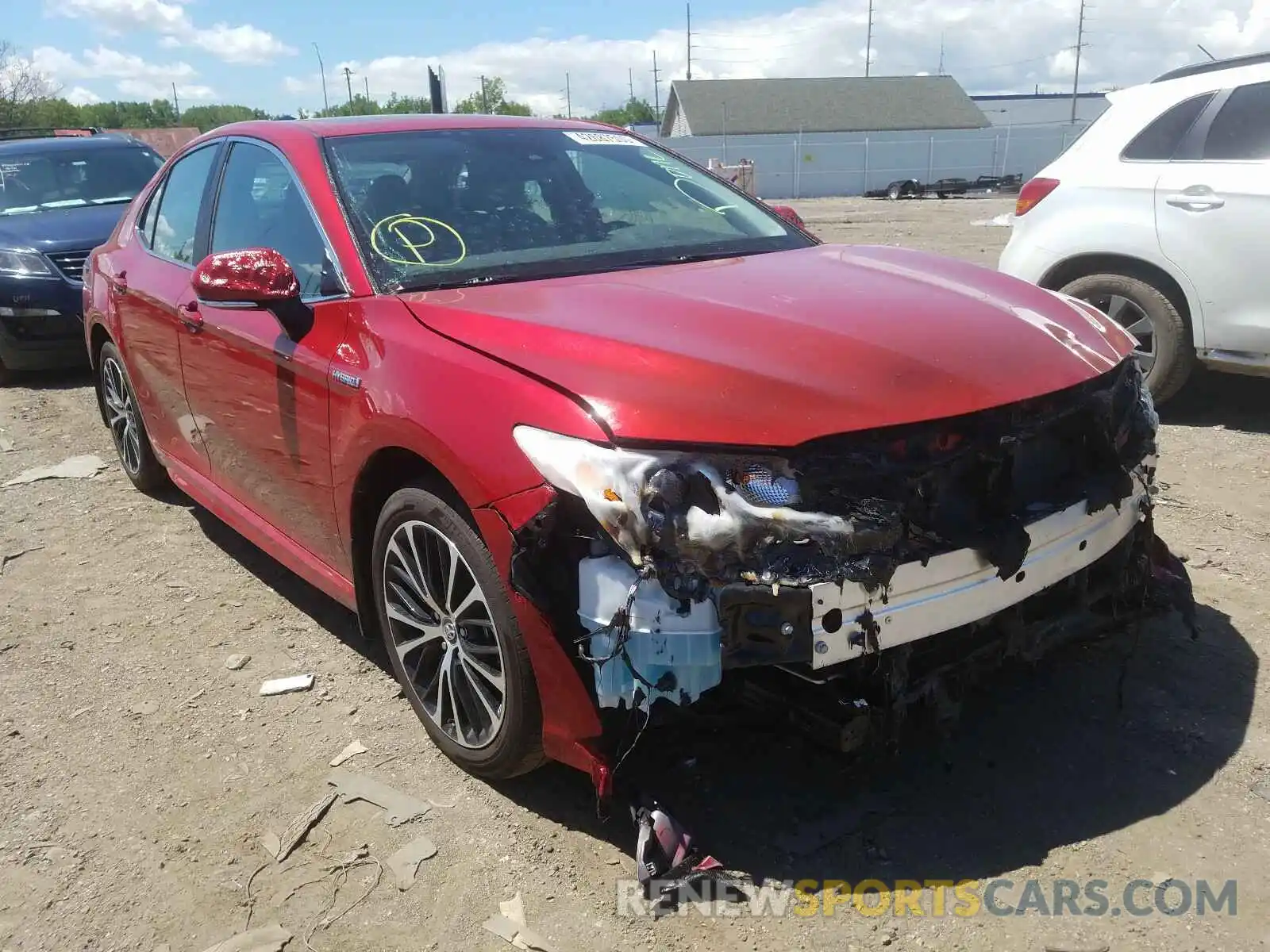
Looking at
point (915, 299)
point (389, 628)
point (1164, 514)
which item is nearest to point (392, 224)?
point (389, 628)

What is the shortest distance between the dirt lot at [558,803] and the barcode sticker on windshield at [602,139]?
2.04m

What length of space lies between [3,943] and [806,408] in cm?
220

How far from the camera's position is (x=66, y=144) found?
9523 millimetres

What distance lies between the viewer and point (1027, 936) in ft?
7.25

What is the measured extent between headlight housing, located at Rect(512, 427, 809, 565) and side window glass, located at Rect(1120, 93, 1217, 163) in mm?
4623

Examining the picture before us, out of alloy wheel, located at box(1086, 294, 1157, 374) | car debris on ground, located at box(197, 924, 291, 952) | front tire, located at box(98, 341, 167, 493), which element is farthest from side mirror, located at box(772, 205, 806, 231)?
front tire, located at box(98, 341, 167, 493)

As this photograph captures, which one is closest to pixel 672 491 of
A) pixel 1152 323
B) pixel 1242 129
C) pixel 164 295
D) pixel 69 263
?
pixel 164 295

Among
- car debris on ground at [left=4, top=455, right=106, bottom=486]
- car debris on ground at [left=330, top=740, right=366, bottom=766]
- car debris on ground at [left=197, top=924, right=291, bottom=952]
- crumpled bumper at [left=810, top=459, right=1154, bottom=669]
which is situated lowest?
car debris on ground at [left=197, top=924, right=291, bottom=952]

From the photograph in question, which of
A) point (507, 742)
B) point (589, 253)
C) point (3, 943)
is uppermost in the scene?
point (589, 253)

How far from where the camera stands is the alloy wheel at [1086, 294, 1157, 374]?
561 cm

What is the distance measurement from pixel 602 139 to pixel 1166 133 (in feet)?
11.2

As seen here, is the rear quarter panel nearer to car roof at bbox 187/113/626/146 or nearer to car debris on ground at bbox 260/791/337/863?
car roof at bbox 187/113/626/146

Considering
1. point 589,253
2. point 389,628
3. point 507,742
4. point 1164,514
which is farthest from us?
point 1164,514

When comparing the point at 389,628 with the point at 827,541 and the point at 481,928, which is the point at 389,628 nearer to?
the point at 481,928
